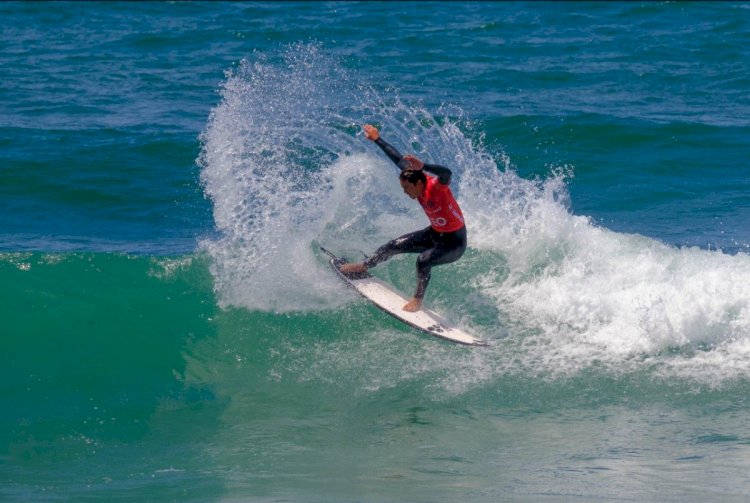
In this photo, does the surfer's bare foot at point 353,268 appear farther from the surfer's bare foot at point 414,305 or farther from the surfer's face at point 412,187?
the surfer's face at point 412,187

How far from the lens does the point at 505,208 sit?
12812 millimetres

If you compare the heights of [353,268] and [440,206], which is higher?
[440,206]

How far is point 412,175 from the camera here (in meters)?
10.0

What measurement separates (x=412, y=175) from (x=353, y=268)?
1.84 meters

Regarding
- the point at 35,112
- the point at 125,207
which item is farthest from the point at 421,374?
the point at 35,112

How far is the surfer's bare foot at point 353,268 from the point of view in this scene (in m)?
11.5

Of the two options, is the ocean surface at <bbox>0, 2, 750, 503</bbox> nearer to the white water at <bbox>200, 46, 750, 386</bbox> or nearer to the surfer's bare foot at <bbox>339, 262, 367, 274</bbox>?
the white water at <bbox>200, 46, 750, 386</bbox>

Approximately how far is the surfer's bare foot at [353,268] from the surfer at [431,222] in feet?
0.15

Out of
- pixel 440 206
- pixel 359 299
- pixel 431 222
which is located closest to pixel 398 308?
pixel 359 299

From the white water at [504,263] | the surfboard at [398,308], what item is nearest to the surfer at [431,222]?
the surfboard at [398,308]

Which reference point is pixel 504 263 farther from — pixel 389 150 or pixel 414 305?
pixel 389 150

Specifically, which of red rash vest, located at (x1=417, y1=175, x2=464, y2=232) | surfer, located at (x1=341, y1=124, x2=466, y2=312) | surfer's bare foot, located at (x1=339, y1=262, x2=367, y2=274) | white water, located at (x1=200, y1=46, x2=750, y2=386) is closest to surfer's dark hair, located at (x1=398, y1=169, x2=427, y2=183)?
surfer, located at (x1=341, y1=124, x2=466, y2=312)

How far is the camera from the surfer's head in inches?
395

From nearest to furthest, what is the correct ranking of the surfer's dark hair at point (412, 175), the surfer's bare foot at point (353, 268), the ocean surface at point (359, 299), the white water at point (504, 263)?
the ocean surface at point (359, 299) < the surfer's dark hair at point (412, 175) < the white water at point (504, 263) < the surfer's bare foot at point (353, 268)
